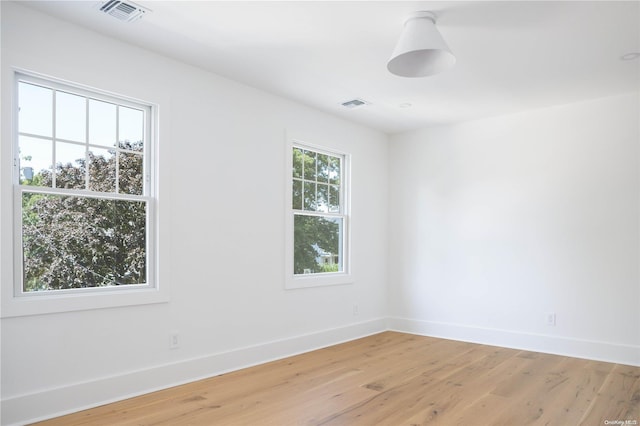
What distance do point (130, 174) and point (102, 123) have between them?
1.35ft

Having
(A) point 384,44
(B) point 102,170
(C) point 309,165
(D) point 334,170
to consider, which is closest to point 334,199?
(D) point 334,170

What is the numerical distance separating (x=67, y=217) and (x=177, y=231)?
2.64 ft

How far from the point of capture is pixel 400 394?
11.1ft

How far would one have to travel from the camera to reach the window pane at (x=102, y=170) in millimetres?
3223

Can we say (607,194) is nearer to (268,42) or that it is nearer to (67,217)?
(268,42)

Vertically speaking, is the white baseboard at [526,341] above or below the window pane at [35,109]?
below

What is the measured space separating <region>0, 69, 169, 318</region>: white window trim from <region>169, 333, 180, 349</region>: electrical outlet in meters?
0.29

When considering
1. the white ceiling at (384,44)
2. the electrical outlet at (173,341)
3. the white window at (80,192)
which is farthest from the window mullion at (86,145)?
the electrical outlet at (173,341)

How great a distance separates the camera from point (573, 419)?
2926mm

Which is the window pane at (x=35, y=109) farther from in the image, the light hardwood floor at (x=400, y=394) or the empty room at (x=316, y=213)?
the light hardwood floor at (x=400, y=394)

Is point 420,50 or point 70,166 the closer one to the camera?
point 420,50

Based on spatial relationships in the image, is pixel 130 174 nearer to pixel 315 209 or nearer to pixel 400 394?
pixel 315 209

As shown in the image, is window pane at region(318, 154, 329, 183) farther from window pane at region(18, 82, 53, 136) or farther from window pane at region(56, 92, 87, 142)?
window pane at region(18, 82, 53, 136)

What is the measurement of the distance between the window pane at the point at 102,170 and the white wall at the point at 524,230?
149 inches
